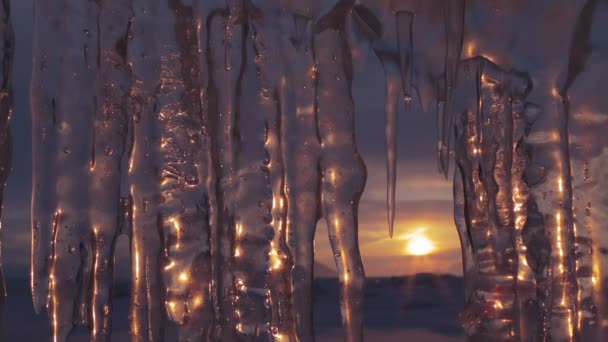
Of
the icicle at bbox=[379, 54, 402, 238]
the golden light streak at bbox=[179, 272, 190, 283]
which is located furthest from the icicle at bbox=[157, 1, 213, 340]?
the icicle at bbox=[379, 54, 402, 238]

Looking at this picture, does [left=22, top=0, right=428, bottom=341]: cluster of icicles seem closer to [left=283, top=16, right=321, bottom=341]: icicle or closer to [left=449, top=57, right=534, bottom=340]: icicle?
[left=283, top=16, right=321, bottom=341]: icicle

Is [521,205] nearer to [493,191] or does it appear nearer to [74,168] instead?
[493,191]

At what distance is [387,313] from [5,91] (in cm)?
451

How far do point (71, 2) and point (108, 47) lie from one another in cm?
10

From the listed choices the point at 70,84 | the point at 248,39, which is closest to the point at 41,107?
the point at 70,84

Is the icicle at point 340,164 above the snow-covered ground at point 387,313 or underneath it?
above

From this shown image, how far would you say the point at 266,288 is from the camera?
61.5 inches

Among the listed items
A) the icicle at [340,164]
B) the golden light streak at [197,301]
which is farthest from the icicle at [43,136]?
the icicle at [340,164]

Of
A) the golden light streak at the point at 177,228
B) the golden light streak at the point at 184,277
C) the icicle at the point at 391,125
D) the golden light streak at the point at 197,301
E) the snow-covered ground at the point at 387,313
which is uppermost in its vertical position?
the icicle at the point at 391,125

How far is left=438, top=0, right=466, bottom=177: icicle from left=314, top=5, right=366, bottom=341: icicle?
17 cm

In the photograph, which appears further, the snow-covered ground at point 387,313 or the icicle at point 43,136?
the snow-covered ground at point 387,313

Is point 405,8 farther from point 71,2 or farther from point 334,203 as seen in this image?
point 71,2

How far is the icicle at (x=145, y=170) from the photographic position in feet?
5.22

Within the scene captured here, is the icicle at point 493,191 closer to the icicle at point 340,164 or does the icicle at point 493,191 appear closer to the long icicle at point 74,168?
the icicle at point 340,164
